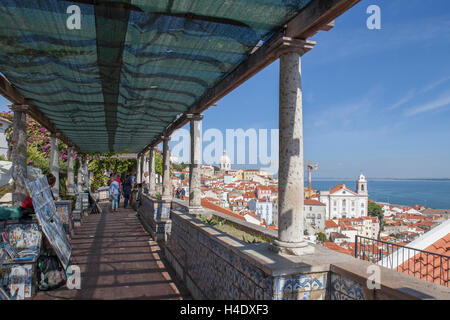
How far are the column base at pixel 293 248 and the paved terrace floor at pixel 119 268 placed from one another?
2066mm

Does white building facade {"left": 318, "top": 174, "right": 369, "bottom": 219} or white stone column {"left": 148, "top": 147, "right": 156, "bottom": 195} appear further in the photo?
white building facade {"left": 318, "top": 174, "right": 369, "bottom": 219}

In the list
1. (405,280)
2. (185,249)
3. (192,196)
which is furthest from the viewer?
(192,196)

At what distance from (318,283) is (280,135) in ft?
4.22

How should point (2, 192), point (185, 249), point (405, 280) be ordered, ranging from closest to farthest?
1. point (405, 280)
2. point (185, 249)
3. point (2, 192)

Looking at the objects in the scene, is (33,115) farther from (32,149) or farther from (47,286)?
(32,149)

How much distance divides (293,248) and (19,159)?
17.2 feet

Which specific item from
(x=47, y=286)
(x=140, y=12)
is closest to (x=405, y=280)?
(x=140, y=12)

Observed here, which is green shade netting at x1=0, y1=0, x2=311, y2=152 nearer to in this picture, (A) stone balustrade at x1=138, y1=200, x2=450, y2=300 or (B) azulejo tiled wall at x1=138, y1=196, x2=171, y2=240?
(A) stone balustrade at x1=138, y1=200, x2=450, y2=300

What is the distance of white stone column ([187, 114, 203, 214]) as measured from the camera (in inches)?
234

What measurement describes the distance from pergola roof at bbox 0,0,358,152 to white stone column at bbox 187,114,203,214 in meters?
0.35

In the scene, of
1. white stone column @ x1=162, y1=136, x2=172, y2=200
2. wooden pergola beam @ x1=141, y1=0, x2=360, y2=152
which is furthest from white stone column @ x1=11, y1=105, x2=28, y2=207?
wooden pergola beam @ x1=141, y1=0, x2=360, y2=152

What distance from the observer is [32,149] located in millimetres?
13500
